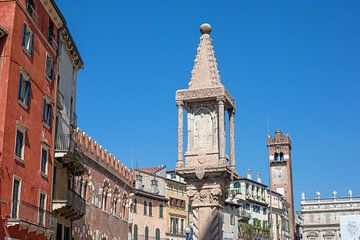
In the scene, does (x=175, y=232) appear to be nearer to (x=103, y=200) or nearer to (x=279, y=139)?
(x=103, y=200)

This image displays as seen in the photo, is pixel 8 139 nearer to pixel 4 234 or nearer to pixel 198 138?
pixel 4 234

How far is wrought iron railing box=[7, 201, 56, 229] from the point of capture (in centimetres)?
2639

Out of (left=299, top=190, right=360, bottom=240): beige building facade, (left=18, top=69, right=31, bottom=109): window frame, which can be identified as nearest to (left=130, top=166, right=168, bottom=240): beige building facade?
(left=18, top=69, right=31, bottom=109): window frame

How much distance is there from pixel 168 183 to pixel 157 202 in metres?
3.34

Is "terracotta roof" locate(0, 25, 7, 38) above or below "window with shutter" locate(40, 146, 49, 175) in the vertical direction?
above

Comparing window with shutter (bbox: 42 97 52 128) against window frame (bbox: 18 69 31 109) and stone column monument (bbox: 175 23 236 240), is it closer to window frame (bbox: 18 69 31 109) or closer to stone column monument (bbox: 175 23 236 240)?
window frame (bbox: 18 69 31 109)

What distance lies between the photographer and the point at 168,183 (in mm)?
70188

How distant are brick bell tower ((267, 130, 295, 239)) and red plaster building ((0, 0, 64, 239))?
81.0 meters

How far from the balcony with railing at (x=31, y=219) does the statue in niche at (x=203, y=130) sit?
11.6m

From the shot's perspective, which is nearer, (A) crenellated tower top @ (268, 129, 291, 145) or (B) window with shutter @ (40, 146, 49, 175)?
(B) window with shutter @ (40, 146, 49, 175)

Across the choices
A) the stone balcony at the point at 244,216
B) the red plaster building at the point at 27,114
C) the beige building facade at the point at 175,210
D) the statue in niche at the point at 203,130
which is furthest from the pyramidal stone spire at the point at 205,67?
the stone balcony at the point at 244,216

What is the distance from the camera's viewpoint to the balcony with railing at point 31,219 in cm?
2594

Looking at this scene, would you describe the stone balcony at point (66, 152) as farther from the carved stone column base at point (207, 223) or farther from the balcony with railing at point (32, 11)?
the carved stone column base at point (207, 223)

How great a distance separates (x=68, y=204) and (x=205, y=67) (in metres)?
18.5
